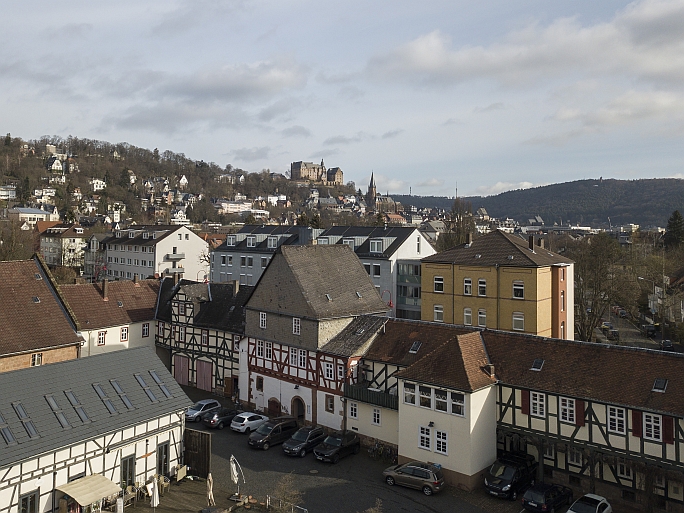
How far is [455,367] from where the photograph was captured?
24.2 metres

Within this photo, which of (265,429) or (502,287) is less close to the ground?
(502,287)

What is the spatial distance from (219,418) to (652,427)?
69.9 feet

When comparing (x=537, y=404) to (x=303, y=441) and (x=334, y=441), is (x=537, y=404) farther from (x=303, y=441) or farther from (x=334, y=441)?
(x=303, y=441)

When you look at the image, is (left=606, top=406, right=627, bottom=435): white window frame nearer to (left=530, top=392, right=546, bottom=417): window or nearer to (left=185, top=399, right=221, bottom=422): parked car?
(left=530, top=392, right=546, bottom=417): window

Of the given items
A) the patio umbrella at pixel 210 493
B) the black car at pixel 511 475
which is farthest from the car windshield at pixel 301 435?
the black car at pixel 511 475

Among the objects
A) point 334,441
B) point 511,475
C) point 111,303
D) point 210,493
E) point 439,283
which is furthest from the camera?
point 439,283

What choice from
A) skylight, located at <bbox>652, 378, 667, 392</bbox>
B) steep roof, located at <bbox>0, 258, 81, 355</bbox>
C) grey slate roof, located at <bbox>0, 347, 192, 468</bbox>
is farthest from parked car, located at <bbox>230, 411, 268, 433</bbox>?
skylight, located at <bbox>652, 378, 667, 392</bbox>

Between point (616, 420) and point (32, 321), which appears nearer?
point (616, 420)

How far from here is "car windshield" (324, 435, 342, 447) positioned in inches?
1061

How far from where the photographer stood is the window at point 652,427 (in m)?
20.2

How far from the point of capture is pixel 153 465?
76.2 feet

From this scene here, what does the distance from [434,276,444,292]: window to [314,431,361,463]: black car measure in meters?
18.9

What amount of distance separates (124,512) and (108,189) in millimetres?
156274

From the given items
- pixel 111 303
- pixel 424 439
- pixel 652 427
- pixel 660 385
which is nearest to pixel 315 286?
pixel 424 439
